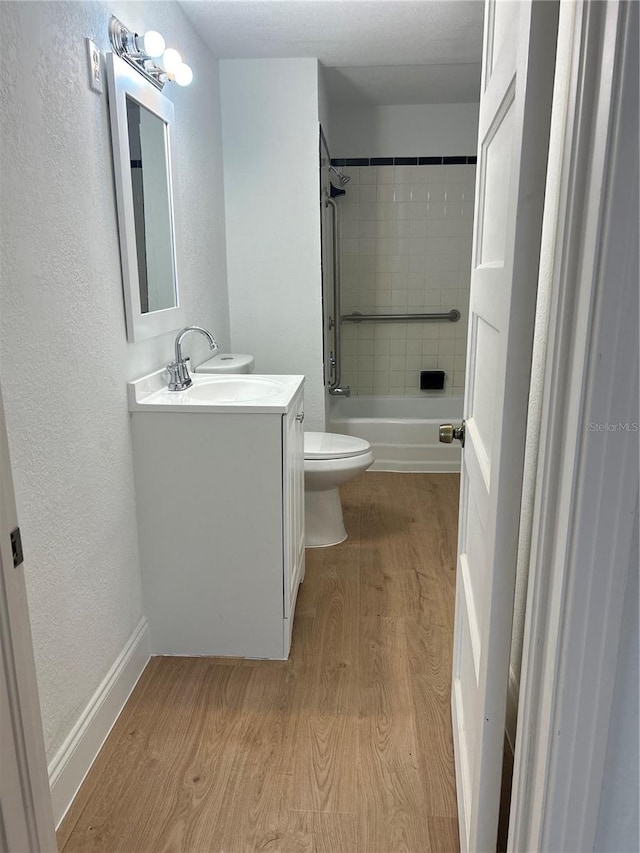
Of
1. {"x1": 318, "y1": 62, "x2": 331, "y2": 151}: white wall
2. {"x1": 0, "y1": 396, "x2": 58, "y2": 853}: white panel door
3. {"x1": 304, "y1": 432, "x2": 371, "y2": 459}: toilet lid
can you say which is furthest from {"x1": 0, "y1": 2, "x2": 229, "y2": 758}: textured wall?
{"x1": 318, "y1": 62, "x2": 331, "y2": 151}: white wall

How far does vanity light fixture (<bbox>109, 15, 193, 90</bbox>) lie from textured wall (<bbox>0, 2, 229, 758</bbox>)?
0.05 m

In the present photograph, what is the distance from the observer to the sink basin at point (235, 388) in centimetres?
223

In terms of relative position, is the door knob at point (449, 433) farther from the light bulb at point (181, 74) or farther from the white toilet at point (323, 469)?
the light bulb at point (181, 74)

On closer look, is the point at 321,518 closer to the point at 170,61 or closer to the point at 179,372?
the point at 179,372

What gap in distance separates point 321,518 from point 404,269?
2.14 meters

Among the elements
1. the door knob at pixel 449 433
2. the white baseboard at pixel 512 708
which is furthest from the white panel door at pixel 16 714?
the door knob at pixel 449 433

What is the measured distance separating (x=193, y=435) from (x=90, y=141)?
83cm

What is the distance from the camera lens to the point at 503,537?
0.94 m

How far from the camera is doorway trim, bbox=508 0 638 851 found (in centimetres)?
66

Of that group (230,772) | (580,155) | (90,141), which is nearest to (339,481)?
(230,772)

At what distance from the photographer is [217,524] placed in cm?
197

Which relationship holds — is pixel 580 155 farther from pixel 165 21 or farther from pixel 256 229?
pixel 256 229

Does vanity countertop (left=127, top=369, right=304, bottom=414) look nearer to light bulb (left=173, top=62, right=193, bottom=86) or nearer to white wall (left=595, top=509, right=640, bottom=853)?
light bulb (left=173, top=62, right=193, bottom=86)

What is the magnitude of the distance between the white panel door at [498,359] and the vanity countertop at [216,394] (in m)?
0.67
